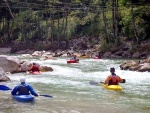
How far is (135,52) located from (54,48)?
14.7m

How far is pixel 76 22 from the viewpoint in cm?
5128

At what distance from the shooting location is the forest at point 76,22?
37375mm

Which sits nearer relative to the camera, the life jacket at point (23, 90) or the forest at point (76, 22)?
the life jacket at point (23, 90)

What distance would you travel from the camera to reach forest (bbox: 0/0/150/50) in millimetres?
37375

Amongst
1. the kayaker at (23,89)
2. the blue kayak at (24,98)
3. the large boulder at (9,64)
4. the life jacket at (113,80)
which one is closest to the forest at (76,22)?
the large boulder at (9,64)

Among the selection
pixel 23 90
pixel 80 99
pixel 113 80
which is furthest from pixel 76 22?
pixel 23 90

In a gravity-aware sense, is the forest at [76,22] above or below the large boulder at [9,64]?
above

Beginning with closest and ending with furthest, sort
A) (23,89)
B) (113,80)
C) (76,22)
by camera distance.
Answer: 1. (23,89)
2. (113,80)
3. (76,22)

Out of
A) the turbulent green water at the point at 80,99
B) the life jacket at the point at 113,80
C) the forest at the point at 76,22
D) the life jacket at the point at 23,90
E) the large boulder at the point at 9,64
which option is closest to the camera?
the turbulent green water at the point at 80,99

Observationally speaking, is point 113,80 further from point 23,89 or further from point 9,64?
point 9,64

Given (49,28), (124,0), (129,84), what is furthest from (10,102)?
(49,28)

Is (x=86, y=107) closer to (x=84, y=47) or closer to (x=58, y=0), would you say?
(x=84, y=47)

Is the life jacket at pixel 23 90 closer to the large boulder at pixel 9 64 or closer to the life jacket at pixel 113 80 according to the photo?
the life jacket at pixel 113 80

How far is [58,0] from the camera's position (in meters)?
53.2
